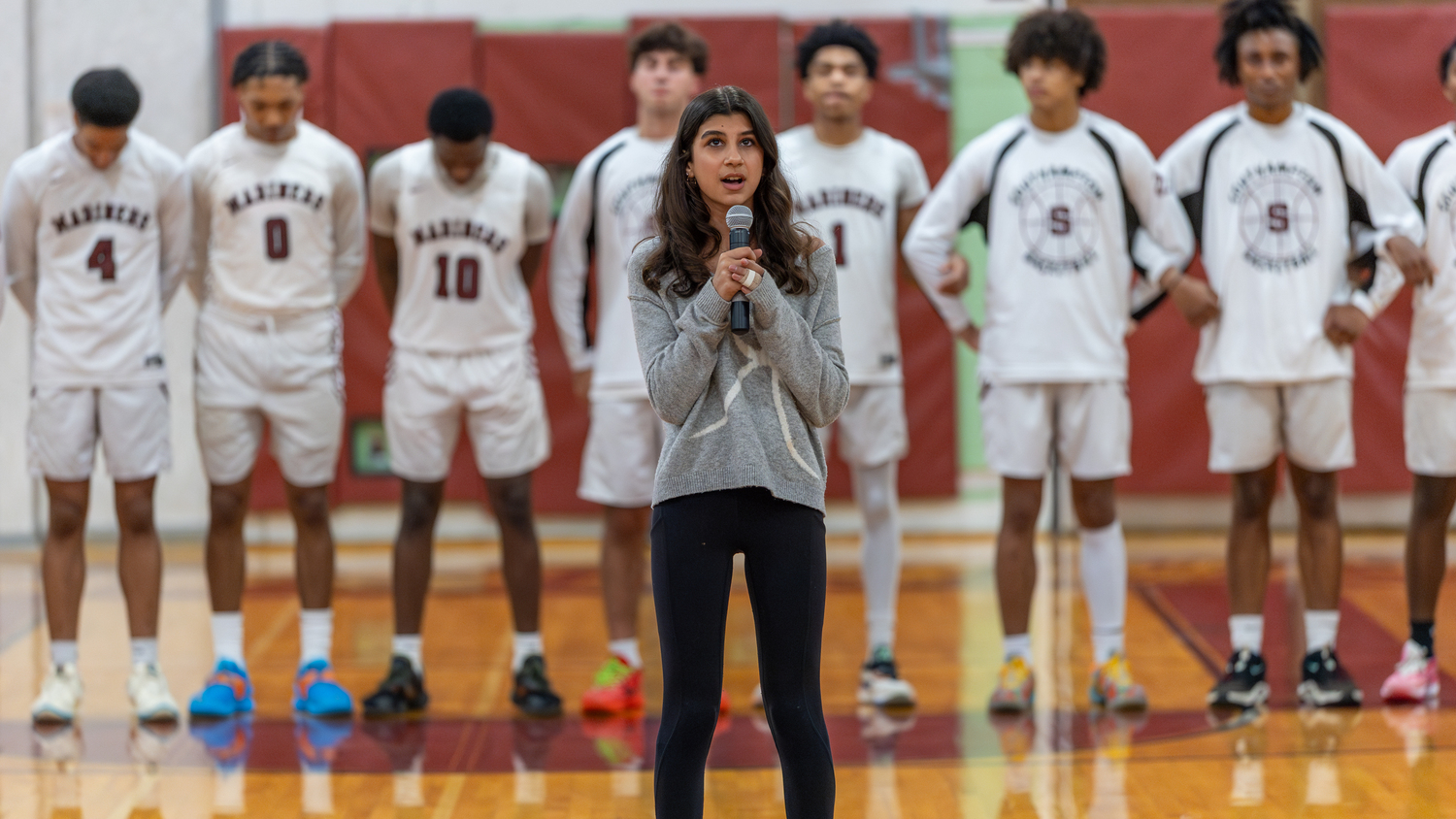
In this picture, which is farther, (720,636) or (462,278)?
(462,278)

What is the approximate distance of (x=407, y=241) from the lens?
4.57 meters

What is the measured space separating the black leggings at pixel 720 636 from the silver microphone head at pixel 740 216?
0.47 meters

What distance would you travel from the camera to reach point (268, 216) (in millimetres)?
4480

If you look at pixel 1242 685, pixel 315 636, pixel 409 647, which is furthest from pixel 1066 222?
pixel 315 636

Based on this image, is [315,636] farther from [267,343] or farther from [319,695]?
[267,343]

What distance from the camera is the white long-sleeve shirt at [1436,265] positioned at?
14.5ft

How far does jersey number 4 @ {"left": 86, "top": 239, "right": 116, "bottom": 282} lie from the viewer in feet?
14.3

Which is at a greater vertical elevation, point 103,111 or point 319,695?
point 103,111

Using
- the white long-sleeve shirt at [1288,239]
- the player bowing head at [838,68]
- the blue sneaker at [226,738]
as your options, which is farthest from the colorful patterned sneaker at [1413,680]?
the blue sneaker at [226,738]

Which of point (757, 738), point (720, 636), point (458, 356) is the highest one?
point (458, 356)

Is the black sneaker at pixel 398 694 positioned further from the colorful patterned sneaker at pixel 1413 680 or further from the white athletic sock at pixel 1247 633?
the colorful patterned sneaker at pixel 1413 680

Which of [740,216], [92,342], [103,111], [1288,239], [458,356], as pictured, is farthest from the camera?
[458,356]

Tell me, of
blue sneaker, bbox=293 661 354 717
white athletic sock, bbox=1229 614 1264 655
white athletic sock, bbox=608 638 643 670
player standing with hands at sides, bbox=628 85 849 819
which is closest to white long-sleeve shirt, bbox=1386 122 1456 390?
white athletic sock, bbox=1229 614 1264 655

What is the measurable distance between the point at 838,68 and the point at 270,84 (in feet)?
5.50
